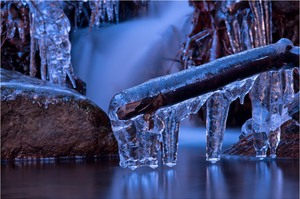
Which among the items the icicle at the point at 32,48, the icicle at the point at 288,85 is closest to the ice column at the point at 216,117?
the icicle at the point at 288,85

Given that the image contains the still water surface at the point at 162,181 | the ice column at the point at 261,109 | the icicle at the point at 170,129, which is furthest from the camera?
the ice column at the point at 261,109

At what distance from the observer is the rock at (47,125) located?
443cm

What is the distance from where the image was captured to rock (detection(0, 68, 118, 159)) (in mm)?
4434

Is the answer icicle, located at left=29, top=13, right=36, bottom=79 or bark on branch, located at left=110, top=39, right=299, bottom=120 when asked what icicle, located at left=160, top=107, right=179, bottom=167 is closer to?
bark on branch, located at left=110, top=39, right=299, bottom=120

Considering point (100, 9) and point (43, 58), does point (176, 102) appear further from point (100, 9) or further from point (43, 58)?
point (100, 9)

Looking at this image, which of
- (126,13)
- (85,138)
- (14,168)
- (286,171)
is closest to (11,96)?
(85,138)

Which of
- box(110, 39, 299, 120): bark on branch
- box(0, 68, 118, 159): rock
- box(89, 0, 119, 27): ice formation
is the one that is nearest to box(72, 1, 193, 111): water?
box(89, 0, 119, 27): ice formation

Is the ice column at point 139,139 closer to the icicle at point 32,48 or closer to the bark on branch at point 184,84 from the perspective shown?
the bark on branch at point 184,84

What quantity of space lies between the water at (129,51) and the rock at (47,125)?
3.25 meters

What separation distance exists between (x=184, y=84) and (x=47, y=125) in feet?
6.49

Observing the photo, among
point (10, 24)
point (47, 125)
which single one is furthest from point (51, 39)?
point (47, 125)

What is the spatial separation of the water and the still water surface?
4395 mm

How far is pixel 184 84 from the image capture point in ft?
8.98

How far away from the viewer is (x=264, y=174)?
2756 millimetres
